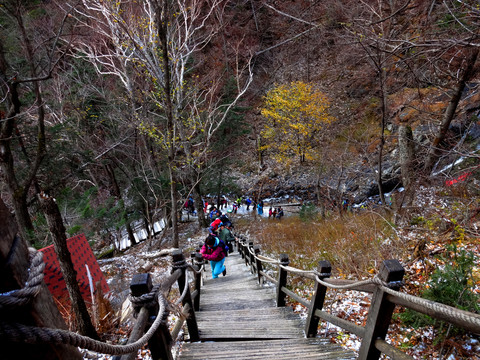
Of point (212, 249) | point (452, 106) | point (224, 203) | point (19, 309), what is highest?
point (452, 106)

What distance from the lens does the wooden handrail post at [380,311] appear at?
5.80ft

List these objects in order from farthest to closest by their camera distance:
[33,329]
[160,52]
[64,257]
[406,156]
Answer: [160,52] → [406,156] → [64,257] → [33,329]

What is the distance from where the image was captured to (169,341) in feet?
6.37

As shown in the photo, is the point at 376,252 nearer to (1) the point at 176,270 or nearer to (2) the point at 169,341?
(1) the point at 176,270

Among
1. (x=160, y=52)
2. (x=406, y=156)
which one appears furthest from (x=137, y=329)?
(x=160, y=52)

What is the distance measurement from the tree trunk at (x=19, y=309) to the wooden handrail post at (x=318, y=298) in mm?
2418

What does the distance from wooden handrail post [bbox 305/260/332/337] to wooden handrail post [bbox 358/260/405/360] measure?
71 cm

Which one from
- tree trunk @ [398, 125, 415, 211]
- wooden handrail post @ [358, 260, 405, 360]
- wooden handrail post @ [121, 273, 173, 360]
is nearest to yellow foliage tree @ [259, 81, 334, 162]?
tree trunk @ [398, 125, 415, 211]

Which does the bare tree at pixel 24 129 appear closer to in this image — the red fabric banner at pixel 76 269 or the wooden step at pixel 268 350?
the red fabric banner at pixel 76 269

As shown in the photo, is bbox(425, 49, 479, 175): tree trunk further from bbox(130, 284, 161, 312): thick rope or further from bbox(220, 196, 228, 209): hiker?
bbox(220, 196, 228, 209): hiker

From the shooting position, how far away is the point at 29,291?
2.66 feet

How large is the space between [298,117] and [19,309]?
80.0ft

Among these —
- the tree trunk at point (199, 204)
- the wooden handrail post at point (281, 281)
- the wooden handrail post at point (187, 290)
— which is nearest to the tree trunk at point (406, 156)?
the wooden handrail post at point (281, 281)

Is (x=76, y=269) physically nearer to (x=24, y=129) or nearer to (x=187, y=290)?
(x=24, y=129)
